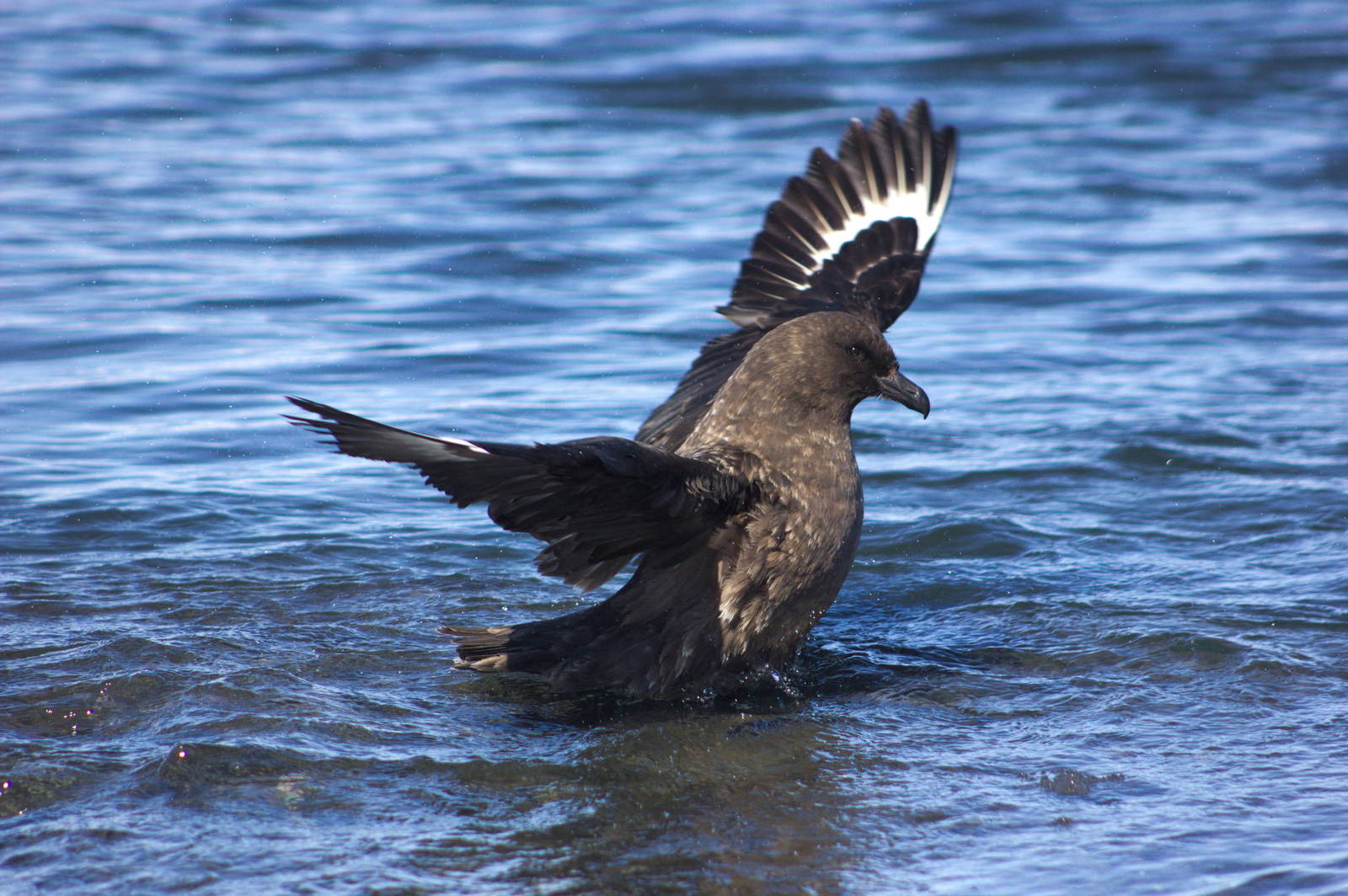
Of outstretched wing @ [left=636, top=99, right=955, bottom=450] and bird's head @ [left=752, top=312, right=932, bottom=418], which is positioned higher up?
outstretched wing @ [left=636, top=99, right=955, bottom=450]

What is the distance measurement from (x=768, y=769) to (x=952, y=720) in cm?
61

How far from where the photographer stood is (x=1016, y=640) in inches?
190

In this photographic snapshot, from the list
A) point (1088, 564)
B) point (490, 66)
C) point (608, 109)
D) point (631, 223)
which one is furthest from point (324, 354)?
point (490, 66)

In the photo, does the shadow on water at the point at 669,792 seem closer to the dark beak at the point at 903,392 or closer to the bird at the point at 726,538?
the bird at the point at 726,538

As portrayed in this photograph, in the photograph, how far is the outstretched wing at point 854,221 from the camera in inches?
230

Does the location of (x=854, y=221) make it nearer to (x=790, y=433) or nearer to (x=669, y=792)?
(x=790, y=433)

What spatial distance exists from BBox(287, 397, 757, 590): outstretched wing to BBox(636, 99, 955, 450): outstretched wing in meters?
1.58

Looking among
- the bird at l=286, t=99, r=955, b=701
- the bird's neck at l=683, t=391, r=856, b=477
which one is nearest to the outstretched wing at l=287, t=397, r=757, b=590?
the bird at l=286, t=99, r=955, b=701

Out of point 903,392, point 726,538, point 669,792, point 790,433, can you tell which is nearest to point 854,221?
point 903,392

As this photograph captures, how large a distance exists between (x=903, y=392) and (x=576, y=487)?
125 cm

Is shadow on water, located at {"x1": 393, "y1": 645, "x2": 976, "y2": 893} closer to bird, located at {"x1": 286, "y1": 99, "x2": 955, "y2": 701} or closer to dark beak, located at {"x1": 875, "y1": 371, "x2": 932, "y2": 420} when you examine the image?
bird, located at {"x1": 286, "y1": 99, "x2": 955, "y2": 701}

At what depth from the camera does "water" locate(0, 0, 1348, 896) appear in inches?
141

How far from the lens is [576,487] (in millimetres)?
3799

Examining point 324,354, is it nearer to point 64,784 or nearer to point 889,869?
point 64,784
